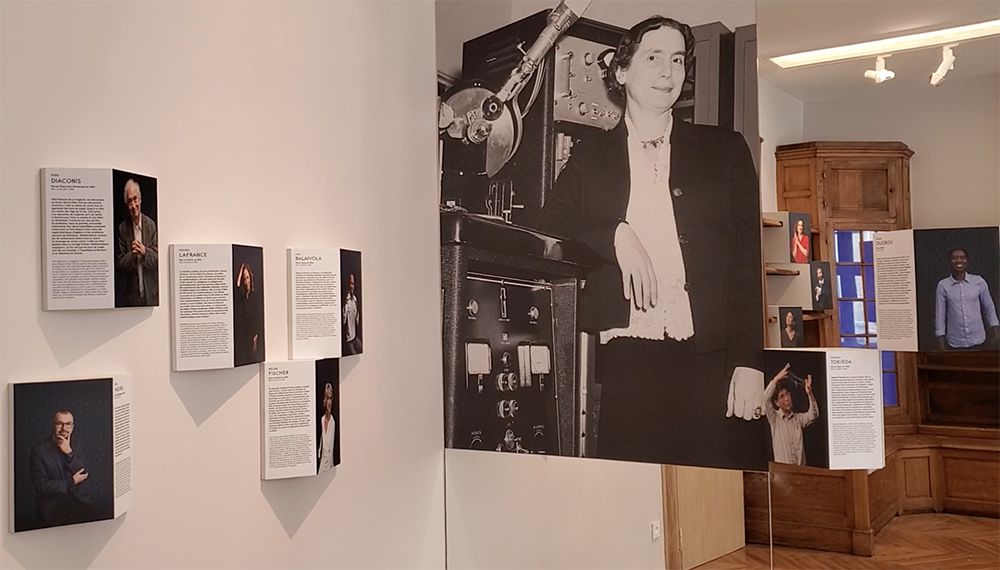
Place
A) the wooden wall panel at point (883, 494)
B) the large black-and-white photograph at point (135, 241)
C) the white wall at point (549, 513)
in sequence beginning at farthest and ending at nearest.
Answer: the white wall at point (549, 513) → the wooden wall panel at point (883, 494) → the large black-and-white photograph at point (135, 241)

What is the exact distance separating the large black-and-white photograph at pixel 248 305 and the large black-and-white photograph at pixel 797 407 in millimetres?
1166

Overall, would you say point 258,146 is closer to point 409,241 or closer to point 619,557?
point 409,241

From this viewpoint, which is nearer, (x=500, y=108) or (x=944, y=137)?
(x=944, y=137)

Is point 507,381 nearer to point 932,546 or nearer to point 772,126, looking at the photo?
point 772,126

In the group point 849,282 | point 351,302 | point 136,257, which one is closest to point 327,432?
point 351,302

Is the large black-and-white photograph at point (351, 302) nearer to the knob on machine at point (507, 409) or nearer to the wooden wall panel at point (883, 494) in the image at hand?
the knob on machine at point (507, 409)

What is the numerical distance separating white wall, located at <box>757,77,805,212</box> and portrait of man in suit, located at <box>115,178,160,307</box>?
133 centimetres

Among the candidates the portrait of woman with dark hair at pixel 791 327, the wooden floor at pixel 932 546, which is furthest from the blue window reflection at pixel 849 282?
the wooden floor at pixel 932 546

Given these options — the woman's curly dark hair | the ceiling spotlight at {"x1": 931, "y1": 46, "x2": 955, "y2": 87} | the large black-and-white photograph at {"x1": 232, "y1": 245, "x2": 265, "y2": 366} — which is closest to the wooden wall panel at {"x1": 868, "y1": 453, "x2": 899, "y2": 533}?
the ceiling spotlight at {"x1": 931, "y1": 46, "x2": 955, "y2": 87}

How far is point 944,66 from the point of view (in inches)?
69.7

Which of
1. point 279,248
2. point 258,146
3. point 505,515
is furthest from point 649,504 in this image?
point 258,146

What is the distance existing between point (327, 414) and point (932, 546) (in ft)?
4.48

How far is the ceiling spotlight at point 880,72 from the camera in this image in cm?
183

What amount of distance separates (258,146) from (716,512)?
1398 millimetres
